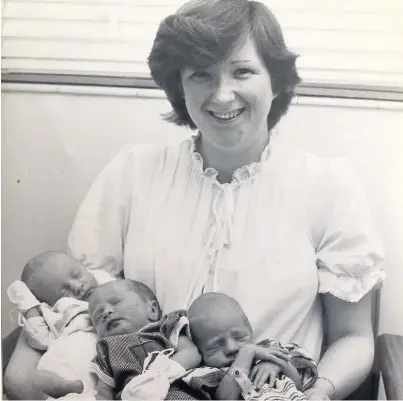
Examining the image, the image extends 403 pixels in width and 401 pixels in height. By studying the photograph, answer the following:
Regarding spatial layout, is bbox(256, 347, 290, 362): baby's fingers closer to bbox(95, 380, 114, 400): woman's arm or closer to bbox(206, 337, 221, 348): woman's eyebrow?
bbox(206, 337, 221, 348): woman's eyebrow

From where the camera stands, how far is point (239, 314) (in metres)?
0.82

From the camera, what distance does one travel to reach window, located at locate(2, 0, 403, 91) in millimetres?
888

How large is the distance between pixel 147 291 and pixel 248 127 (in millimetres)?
247

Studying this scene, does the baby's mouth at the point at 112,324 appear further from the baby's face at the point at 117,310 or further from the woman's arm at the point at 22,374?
the woman's arm at the point at 22,374

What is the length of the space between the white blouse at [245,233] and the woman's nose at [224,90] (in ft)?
0.30

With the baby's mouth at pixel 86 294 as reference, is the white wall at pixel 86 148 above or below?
above

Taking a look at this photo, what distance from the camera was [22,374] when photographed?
0.86 metres

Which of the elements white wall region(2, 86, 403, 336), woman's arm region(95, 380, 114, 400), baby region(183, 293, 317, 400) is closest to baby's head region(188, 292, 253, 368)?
baby region(183, 293, 317, 400)

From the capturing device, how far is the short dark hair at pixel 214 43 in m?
0.85

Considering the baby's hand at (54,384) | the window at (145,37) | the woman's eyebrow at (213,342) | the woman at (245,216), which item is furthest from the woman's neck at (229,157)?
the baby's hand at (54,384)

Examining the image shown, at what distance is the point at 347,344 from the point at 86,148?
43 centimetres

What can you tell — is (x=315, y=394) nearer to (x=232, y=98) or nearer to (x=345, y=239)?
(x=345, y=239)

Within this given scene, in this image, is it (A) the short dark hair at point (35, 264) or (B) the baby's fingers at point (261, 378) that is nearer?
(B) the baby's fingers at point (261, 378)

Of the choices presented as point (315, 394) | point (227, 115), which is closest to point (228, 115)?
point (227, 115)
